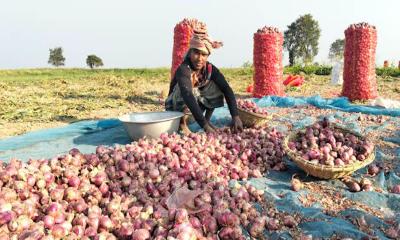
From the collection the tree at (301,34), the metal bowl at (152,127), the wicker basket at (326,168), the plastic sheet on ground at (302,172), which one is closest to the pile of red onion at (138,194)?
the plastic sheet on ground at (302,172)

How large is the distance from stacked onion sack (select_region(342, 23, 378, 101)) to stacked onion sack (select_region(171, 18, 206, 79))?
3.26 m

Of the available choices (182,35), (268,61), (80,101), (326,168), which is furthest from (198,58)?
(80,101)

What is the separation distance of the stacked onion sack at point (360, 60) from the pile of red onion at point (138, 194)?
5.36 m

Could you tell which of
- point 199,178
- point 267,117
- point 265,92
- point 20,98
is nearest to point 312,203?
point 199,178

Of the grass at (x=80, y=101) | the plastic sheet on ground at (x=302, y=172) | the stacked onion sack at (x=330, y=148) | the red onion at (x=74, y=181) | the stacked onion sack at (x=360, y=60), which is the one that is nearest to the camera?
the plastic sheet on ground at (x=302, y=172)

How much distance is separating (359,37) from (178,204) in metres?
7.02

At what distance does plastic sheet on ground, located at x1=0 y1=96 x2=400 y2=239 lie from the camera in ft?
8.93

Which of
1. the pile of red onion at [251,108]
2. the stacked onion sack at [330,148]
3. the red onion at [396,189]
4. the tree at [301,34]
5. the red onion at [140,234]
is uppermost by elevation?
the tree at [301,34]

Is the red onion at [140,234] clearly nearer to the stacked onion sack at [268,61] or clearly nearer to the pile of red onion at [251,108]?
the pile of red onion at [251,108]

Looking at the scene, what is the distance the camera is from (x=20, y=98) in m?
9.67

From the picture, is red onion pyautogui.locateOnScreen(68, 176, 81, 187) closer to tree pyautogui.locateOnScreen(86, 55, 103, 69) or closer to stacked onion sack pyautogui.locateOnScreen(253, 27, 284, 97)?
stacked onion sack pyautogui.locateOnScreen(253, 27, 284, 97)

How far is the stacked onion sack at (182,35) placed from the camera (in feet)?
28.3

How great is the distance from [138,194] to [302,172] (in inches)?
67.9

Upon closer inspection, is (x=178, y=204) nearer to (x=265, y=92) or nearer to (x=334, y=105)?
(x=334, y=105)
